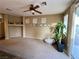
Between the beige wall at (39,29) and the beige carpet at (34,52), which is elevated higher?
the beige wall at (39,29)

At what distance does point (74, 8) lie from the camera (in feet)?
11.7

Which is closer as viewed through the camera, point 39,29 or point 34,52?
point 34,52

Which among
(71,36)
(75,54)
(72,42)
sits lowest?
(75,54)

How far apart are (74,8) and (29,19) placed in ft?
19.0

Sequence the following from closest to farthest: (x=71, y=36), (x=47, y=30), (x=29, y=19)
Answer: (x=71, y=36)
(x=47, y=30)
(x=29, y=19)

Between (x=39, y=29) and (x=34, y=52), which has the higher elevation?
(x=39, y=29)

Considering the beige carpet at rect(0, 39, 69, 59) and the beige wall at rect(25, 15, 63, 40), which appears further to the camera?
the beige wall at rect(25, 15, 63, 40)

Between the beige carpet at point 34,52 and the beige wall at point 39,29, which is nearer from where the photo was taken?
the beige carpet at point 34,52

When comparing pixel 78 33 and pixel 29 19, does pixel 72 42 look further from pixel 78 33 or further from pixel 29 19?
pixel 29 19

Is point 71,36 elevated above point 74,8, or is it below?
below

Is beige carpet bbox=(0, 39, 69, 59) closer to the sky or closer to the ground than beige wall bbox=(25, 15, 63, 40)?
closer to the ground

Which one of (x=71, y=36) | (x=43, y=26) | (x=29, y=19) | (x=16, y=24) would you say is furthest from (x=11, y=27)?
(x=71, y=36)

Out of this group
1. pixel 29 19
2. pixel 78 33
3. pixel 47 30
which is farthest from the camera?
pixel 29 19

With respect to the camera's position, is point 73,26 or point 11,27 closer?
point 73,26
